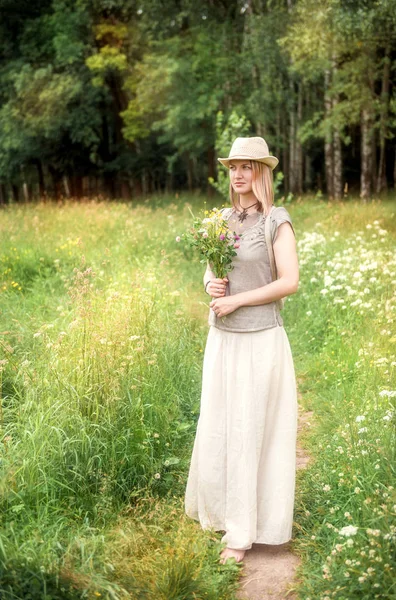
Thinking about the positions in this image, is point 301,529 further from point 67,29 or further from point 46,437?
point 67,29

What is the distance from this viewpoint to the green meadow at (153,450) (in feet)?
10.1

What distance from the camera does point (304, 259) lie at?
9.27m

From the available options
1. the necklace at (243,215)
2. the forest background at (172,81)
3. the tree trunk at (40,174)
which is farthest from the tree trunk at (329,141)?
the necklace at (243,215)

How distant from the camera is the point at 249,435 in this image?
356 cm

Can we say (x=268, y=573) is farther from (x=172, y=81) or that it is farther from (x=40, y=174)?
(x=40, y=174)

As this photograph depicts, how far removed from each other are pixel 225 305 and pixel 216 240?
0.36 metres

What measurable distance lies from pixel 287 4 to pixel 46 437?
76.8ft

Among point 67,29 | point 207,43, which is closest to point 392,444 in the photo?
point 207,43

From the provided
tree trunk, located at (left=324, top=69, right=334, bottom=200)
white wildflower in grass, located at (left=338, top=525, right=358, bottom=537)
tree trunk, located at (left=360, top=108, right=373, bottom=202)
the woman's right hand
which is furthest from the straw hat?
tree trunk, located at (left=324, top=69, right=334, bottom=200)

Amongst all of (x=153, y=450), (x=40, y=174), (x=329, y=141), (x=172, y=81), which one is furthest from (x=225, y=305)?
(x=40, y=174)

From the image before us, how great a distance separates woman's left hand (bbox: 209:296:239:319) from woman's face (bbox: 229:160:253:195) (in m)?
0.61

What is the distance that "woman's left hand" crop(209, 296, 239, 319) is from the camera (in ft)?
11.5

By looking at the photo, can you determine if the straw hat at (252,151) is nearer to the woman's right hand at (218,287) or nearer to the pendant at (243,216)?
the pendant at (243,216)

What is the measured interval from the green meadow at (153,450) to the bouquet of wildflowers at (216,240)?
4.30 ft
